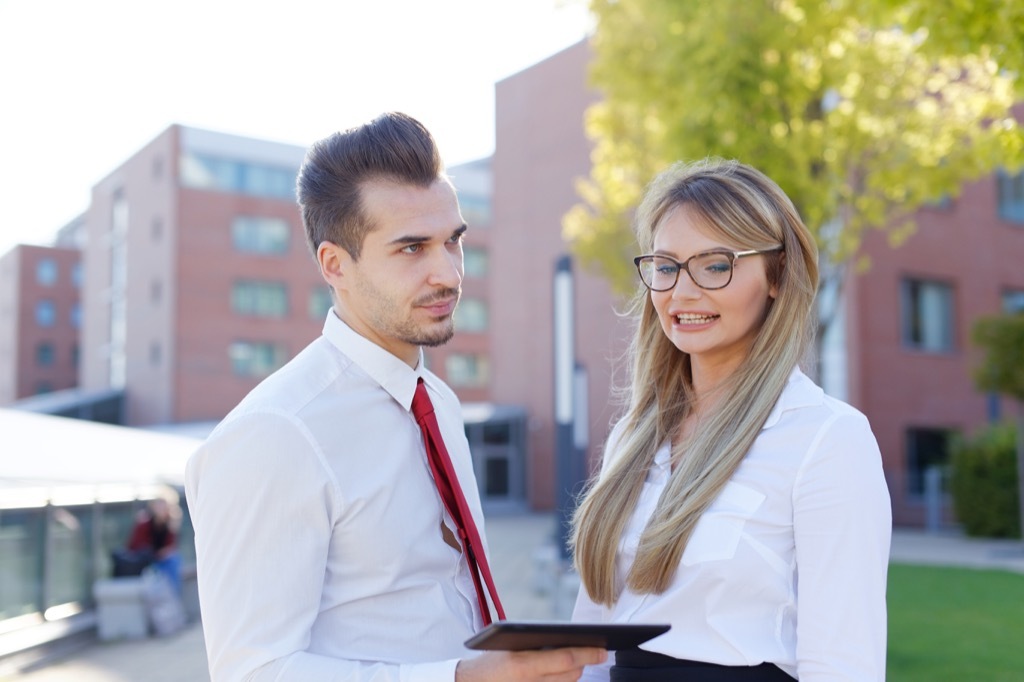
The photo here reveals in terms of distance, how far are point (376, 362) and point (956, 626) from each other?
8.66 m

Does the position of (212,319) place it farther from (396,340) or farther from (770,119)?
(396,340)

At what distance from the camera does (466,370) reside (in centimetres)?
4841

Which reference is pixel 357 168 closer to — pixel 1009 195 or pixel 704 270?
pixel 704 270

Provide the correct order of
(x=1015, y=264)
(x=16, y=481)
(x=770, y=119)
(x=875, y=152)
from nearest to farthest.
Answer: (x=16, y=481) → (x=770, y=119) → (x=875, y=152) → (x=1015, y=264)

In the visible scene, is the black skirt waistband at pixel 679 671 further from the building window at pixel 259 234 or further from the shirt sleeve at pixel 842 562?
the building window at pixel 259 234

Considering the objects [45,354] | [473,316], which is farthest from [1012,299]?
[45,354]

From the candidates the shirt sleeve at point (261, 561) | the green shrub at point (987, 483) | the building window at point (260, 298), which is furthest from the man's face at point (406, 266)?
the building window at point (260, 298)

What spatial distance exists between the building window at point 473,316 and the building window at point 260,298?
8625 millimetres

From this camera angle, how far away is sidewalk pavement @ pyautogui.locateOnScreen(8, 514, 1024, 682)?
30.2ft

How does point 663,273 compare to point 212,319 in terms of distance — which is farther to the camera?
point 212,319

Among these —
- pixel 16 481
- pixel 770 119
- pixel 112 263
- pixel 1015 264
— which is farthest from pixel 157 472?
pixel 112 263

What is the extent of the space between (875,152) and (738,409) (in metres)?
11.1

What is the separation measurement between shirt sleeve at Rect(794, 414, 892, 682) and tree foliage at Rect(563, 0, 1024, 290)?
832cm

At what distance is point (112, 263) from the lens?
48031 millimetres
